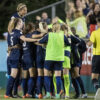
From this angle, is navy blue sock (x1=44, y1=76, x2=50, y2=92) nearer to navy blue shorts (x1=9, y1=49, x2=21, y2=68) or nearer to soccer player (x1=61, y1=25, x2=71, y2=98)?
soccer player (x1=61, y1=25, x2=71, y2=98)

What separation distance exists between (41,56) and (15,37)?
3.43 ft

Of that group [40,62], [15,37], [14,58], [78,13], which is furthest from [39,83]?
[78,13]

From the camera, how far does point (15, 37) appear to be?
18.6m

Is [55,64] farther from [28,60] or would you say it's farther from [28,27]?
[28,27]

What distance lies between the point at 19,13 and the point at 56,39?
1.29 m

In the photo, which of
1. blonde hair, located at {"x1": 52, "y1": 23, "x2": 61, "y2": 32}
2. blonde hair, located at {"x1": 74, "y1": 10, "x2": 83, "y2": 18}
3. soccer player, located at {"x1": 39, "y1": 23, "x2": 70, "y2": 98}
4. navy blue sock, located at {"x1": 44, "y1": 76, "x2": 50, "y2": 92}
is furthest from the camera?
blonde hair, located at {"x1": 74, "y1": 10, "x2": 83, "y2": 18}

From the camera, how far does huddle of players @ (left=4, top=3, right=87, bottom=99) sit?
18547 mm

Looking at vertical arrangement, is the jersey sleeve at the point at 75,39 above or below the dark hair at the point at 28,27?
below

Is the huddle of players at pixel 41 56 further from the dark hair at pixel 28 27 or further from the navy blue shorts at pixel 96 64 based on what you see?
the navy blue shorts at pixel 96 64

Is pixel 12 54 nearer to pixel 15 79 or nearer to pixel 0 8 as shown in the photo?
pixel 15 79

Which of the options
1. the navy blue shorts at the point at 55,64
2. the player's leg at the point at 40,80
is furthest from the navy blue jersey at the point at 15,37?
the player's leg at the point at 40,80

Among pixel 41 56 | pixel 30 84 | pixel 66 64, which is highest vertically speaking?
pixel 41 56

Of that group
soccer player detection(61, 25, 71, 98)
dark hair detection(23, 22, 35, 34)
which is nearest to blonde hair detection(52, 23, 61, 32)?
soccer player detection(61, 25, 71, 98)

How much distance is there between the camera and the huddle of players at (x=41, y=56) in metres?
18.5
